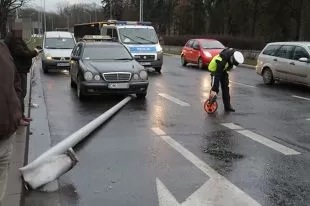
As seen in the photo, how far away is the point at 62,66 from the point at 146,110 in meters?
11.6

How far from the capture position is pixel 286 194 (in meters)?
5.80

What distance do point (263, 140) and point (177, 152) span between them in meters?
1.81

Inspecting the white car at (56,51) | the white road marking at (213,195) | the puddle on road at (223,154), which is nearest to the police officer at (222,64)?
the puddle on road at (223,154)

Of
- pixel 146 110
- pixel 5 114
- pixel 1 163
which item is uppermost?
pixel 5 114

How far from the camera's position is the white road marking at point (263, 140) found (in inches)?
311

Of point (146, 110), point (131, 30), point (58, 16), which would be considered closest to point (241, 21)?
point (131, 30)

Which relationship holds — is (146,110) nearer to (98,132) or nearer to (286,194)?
(98,132)

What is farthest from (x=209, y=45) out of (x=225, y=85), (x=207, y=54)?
(x=225, y=85)

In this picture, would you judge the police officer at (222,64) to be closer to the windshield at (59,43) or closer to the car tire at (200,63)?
the windshield at (59,43)

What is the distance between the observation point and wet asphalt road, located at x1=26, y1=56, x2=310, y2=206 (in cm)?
584

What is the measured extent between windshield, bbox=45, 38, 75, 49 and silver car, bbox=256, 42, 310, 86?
33.4 feet

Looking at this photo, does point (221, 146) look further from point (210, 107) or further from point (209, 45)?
point (209, 45)

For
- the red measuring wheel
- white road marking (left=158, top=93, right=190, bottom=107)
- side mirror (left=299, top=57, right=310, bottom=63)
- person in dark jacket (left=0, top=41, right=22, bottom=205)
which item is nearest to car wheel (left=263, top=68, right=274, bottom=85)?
side mirror (left=299, top=57, right=310, bottom=63)

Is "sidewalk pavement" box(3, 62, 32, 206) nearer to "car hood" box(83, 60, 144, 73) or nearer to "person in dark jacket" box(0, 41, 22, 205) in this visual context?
"person in dark jacket" box(0, 41, 22, 205)
